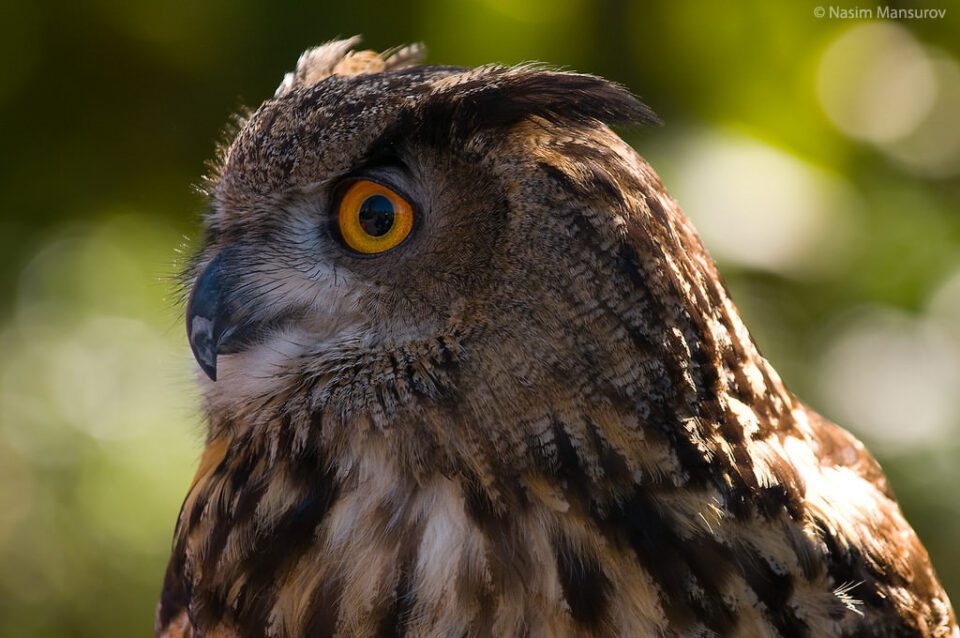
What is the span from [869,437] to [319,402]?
1.92 m

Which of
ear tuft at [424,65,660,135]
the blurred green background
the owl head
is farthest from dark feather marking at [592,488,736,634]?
the blurred green background

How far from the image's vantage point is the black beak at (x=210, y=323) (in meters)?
1.27

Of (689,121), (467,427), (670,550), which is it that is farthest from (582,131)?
(689,121)

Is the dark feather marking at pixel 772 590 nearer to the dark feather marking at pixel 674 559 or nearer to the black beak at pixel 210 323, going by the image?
the dark feather marking at pixel 674 559

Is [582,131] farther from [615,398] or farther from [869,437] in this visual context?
[869,437]

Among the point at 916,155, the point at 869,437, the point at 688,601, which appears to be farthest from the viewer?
the point at 916,155

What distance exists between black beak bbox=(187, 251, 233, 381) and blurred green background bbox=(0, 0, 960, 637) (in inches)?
61.5

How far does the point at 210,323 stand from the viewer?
127 cm

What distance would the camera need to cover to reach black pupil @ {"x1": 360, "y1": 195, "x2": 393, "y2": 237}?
1.19 meters

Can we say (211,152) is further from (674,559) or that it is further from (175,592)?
(674,559)

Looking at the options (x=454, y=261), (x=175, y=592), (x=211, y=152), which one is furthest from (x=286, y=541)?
(x=211, y=152)

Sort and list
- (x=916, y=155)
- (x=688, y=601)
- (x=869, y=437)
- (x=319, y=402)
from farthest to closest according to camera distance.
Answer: (x=916, y=155) → (x=869, y=437) → (x=319, y=402) → (x=688, y=601)

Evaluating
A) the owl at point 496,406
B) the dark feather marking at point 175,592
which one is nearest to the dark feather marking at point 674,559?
the owl at point 496,406

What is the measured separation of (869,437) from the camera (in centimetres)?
267
